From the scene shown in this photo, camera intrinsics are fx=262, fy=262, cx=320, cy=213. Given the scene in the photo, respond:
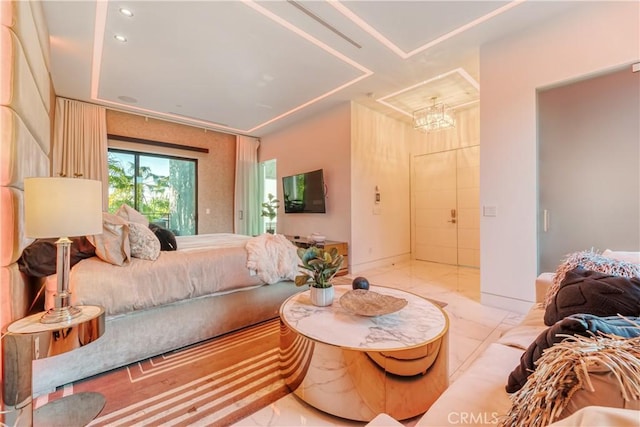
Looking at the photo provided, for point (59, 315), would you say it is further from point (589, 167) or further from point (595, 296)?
point (589, 167)

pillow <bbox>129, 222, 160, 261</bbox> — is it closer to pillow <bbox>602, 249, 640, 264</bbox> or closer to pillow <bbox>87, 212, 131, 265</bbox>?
pillow <bbox>87, 212, 131, 265</bbox>

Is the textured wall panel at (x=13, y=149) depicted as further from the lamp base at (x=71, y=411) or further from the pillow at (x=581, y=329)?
the pillow at (x=581, y=329)

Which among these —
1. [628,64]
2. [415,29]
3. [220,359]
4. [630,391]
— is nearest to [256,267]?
[220,359]

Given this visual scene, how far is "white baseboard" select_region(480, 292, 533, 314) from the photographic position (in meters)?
2.80

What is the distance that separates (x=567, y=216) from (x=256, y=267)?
10.1ft

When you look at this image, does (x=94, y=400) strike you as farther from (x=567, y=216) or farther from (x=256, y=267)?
(x=567, y=216)

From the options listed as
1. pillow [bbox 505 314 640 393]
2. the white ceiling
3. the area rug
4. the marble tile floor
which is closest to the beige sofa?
pillow [bbox 505 314 640 393]

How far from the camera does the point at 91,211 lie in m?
1.38

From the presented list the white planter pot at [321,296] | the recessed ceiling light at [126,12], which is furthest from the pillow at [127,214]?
the recessed ceiling light at [126,12]

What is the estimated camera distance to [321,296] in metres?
1.79

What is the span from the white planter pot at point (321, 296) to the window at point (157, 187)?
4651mm

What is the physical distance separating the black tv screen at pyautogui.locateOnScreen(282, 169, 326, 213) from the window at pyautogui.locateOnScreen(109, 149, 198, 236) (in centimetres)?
207

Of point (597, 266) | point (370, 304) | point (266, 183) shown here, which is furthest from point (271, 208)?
point (597, 266)

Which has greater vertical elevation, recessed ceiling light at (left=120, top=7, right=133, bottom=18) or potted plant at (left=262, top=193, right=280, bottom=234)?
recessed ceiling light at (left=120, top=7, right=133, bottom=18)
